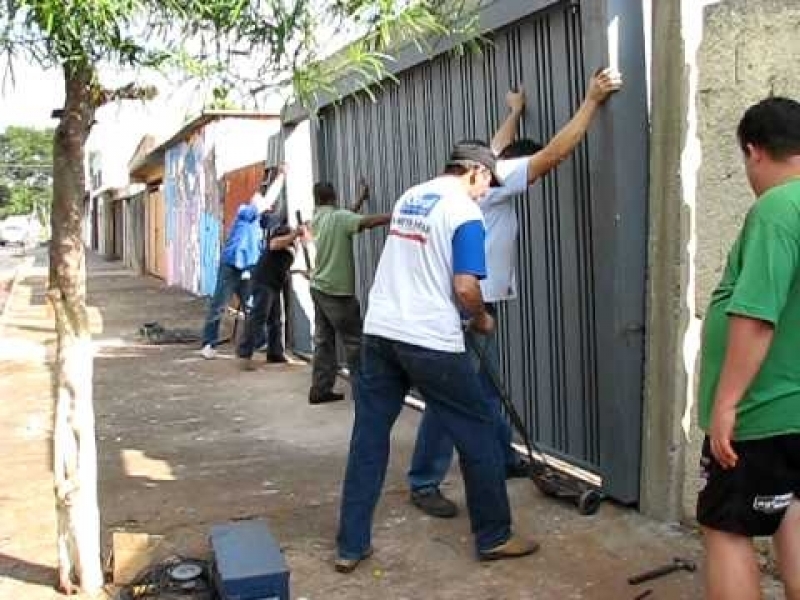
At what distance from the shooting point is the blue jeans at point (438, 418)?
4203 millimetres

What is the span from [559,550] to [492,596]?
0.57 metres

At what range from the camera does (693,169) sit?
435 cm

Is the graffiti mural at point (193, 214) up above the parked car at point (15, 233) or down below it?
below

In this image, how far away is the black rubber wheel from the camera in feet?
15.9

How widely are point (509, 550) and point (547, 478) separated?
3.00ft

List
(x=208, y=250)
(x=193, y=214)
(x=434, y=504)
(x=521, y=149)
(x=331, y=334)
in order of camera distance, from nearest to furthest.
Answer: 1. (x=434, y=504)
2. (x=521, y=149)
3. (x=331, y=334)
4. (x=208, y=250)
5. (x=193, y=214)

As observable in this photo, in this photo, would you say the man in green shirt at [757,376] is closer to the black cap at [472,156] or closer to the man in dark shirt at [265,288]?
the black cap at [472,156]

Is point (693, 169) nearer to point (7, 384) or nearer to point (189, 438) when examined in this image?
point (189, 438)

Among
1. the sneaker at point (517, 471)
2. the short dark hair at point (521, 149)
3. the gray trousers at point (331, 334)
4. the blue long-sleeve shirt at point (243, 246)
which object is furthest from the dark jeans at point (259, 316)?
the short dark hair at point (521, 149)

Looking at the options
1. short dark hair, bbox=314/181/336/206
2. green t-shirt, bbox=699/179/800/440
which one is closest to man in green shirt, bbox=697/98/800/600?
green t-shirt, bbox=699/179/800/440

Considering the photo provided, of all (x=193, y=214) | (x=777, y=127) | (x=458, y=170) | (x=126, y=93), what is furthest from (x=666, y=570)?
(x=193, y=214)

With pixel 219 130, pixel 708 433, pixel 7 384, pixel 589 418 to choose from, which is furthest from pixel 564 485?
pixel 219 130

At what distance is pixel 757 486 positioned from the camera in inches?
113

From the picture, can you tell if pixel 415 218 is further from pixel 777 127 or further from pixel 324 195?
pixel 324 195
